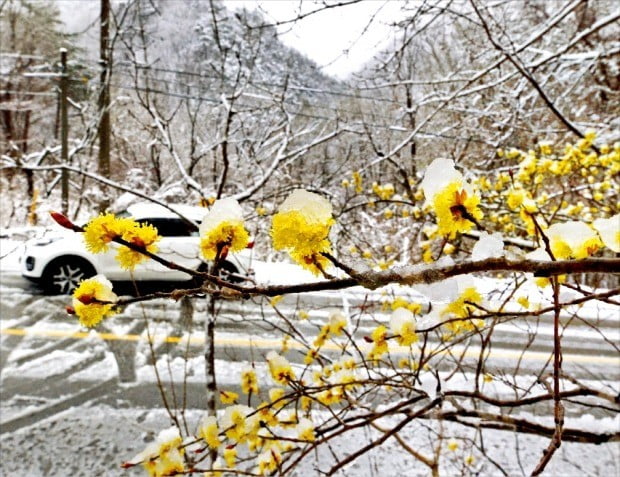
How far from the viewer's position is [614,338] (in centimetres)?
688

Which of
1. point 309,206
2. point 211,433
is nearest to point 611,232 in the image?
point 309,206

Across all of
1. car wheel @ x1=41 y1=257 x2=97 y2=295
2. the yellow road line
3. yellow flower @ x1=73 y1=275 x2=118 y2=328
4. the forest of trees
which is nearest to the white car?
car wheel @ x1=41 y1=257 x2=97 y2=295

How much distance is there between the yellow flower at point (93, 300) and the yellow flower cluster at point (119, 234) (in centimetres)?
8

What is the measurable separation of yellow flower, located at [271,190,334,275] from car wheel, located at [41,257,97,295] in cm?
761

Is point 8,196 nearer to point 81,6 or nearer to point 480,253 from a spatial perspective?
point 81,6

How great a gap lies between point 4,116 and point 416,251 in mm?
21170

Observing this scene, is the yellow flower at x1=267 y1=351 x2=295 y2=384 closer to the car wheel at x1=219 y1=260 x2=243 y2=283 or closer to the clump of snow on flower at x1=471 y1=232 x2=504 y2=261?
the car wheel at x1=219 y1=260 x2=243 y2=283

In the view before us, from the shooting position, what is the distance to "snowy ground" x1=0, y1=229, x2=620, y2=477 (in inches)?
149

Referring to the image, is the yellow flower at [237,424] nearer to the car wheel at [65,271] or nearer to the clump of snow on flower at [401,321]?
the clump of snow on flower at [401,321]

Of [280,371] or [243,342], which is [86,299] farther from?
[243,342]

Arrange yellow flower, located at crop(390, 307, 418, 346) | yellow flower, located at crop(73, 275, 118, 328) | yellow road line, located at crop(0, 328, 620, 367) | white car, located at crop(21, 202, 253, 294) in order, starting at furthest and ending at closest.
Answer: white car, located at crop(21, 202, 253, 294)
yellow road line, located at crop(0, 328, 620, 367)
yellow flower, located at crop(390, 307, 418, 346)
yellow flower, located at crop(73, 275, 118, 328)

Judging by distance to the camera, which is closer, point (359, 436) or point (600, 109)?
point (359, 436)

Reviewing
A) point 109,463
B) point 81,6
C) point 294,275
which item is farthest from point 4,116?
point 109,463

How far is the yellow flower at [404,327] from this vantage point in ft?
4.75
